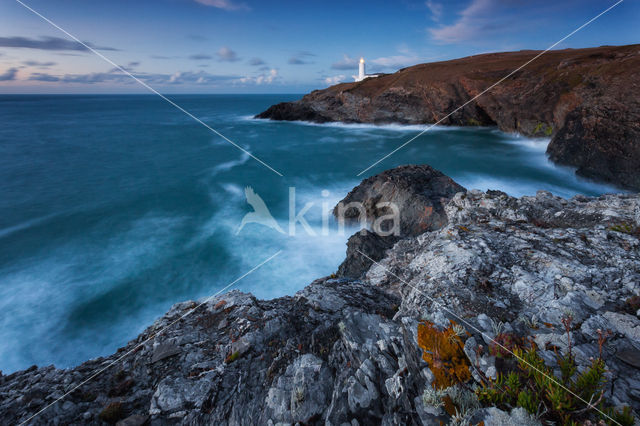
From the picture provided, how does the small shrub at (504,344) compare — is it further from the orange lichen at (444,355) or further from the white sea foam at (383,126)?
the white sea foam at (383,126)

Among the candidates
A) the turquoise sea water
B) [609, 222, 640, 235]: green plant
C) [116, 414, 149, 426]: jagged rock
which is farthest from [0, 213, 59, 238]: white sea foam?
[609, 222, 640, 235]: green plant

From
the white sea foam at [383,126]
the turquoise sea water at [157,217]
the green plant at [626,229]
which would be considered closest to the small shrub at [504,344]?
the green plant at [626,229]

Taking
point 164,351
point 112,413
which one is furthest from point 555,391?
point 164,351

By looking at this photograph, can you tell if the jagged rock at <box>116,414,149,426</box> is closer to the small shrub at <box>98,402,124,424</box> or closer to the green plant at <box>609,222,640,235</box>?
the small shrub at <box>98,402,124,424</box>

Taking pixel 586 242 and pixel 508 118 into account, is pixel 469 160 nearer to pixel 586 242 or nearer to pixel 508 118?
pixel 508 118

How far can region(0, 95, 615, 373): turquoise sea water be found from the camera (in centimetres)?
891

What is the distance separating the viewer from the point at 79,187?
19141 mm

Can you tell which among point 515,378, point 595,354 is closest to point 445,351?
point 515,378

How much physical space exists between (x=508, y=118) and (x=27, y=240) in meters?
37.5

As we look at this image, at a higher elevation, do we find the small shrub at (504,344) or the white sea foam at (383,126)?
the white sea foam at (383,126)

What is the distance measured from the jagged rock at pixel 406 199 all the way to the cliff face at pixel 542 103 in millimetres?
12069

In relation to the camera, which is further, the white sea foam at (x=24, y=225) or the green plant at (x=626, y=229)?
the white sea foam at (x=24, y=225)

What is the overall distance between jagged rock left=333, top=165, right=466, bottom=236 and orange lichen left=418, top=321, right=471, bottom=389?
640cm

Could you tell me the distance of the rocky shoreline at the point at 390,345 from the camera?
8.59ft
